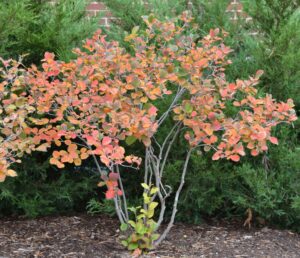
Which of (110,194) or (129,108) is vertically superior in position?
(129,108)

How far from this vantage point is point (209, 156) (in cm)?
377

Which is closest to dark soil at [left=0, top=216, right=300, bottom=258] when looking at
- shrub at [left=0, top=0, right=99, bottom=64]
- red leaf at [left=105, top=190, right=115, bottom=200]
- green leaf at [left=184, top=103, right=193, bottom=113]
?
red leaf at [left=105, top=190, right=115, bottom=200]

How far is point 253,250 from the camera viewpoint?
135 inches

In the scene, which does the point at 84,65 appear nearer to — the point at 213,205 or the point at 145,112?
the point at 145,112

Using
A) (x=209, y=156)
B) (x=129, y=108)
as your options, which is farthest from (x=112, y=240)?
Answer: (x=129, y=108)

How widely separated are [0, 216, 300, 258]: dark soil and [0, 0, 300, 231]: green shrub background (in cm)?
12

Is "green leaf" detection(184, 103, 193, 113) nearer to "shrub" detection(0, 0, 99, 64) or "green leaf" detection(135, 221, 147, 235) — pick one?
"green leaf" detection(135, 221, 147, 235)

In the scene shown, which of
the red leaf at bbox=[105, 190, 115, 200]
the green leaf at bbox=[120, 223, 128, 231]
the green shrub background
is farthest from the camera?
the green shrub background

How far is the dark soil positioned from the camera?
11.2 ft

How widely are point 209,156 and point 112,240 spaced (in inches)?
34.2

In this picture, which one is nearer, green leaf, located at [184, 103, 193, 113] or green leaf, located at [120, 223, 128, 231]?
green leaf, located at [184, 103, 193, 113]

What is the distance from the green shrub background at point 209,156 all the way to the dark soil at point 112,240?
0.38ft

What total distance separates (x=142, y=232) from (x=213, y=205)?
2.38 ft

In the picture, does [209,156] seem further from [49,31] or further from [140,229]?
[49,31]
